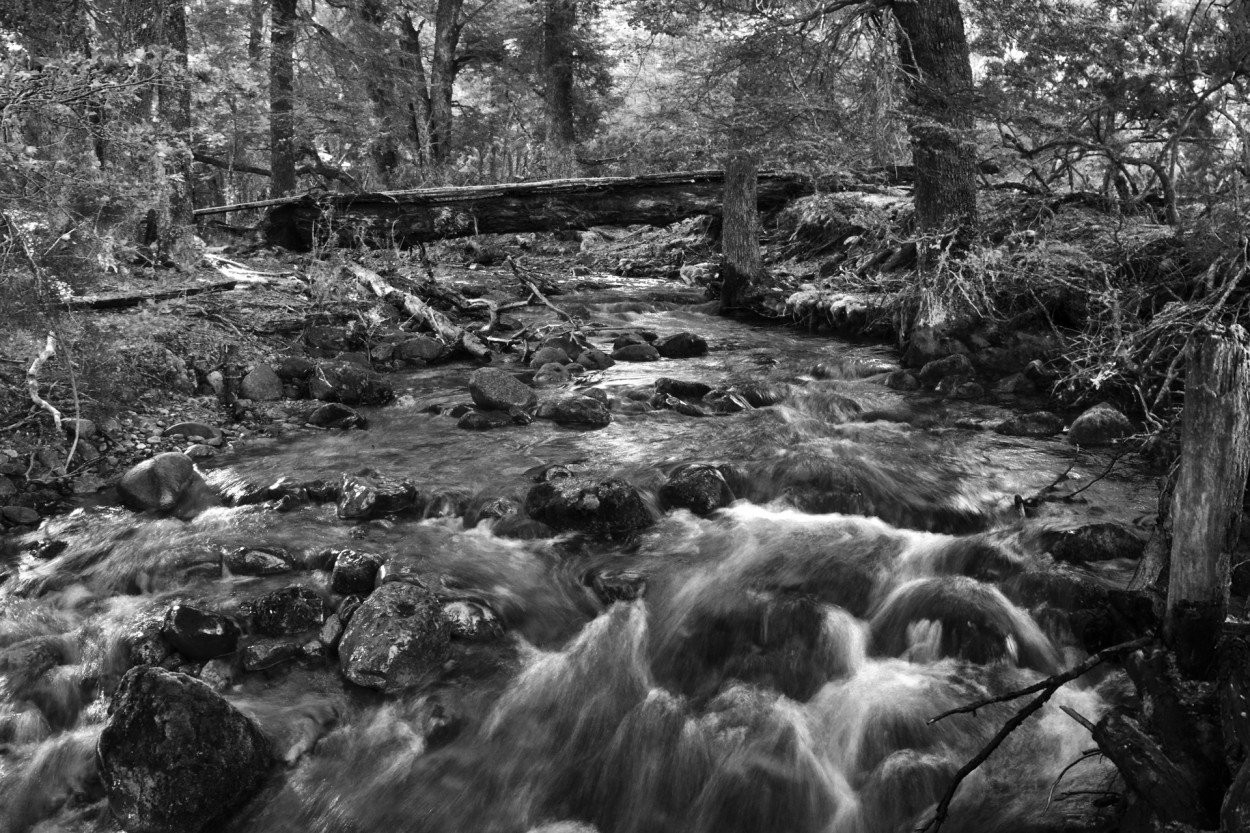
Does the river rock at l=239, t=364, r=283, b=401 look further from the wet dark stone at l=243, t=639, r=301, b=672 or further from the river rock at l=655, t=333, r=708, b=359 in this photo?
the river rock at l=655, t=333, r=708, b=359

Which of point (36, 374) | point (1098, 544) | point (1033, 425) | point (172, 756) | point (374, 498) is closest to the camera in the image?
point (172, 756)

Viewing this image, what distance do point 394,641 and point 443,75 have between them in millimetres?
18535

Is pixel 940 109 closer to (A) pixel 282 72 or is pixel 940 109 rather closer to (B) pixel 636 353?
(B) pixel 636 353

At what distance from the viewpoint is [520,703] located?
177 inches

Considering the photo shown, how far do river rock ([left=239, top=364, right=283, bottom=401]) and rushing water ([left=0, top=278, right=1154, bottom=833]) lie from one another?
1.27 metres

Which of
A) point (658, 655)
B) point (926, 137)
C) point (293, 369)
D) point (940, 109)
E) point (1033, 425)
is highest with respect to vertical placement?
point (940, 109)

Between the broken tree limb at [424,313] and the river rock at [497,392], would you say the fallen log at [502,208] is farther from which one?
the river rock at [497,392]

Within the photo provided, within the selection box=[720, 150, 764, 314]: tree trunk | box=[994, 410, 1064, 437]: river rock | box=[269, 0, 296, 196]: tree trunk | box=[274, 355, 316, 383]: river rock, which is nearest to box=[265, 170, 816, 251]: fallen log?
box=[720, 150, 764, 314]: tree trunk

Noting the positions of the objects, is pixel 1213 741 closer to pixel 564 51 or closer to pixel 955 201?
pixel 955 201

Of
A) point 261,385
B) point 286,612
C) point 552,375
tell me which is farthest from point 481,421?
point 286,612

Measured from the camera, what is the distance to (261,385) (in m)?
8.62

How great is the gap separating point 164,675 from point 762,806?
8.95 ft

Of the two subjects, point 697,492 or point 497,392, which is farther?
point 497,392

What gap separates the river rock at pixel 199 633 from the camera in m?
4.60
